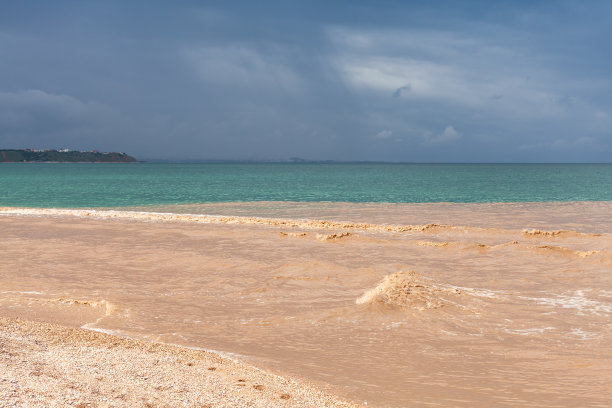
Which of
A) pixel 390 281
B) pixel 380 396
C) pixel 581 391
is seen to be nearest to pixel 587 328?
pixel 581 391

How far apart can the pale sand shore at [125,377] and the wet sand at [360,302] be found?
0.72 m

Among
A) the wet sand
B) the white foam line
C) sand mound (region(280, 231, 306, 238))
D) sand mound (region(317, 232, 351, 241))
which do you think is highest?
sand mound (region(317, 232, 351, 241))

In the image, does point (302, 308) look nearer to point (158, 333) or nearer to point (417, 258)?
point (158, 333)

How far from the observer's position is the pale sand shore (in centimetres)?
570

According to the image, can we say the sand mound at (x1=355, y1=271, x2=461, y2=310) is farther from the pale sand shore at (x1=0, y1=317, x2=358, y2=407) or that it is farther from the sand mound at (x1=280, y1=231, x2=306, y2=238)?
the sand mound at (x1=280, y1=231, x2=306, y2=238)

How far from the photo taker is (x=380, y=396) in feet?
22.3

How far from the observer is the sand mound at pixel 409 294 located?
1084 centimetres

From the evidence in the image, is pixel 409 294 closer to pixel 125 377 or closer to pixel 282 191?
pixel 125 377

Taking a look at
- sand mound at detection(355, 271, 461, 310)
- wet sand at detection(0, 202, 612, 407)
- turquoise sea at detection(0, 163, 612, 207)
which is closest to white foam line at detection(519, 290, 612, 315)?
wet sand at detection(0, 202, 612, 407)

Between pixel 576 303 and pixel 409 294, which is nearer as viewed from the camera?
pixel 409 294

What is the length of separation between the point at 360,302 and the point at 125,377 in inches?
230

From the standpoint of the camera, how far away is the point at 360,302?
11.1 meters

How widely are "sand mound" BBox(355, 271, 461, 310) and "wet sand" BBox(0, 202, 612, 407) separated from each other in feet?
0.15

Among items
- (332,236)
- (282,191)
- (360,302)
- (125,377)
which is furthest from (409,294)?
(282,191)
